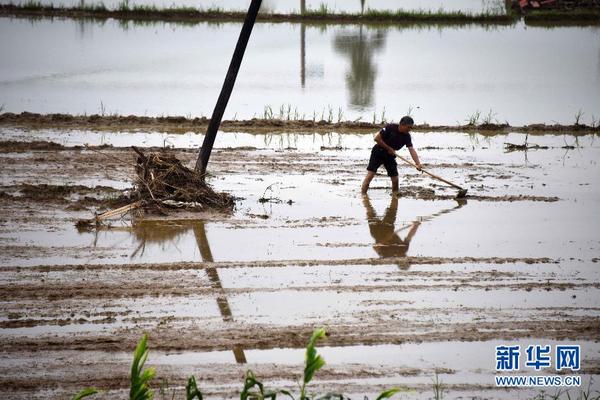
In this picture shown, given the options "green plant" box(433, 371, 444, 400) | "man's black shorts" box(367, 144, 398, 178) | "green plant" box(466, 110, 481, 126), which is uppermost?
"green plant" box(466, 110, 481, 126)

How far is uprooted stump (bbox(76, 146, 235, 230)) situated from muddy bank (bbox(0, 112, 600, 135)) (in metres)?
4.48

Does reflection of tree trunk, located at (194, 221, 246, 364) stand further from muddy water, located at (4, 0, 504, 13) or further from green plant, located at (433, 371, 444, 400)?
muddy water, located at (4, 0, 504, 13)

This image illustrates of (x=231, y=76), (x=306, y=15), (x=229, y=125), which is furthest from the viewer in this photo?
(x=306, y=15)

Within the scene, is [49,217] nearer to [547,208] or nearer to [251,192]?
[251,192]

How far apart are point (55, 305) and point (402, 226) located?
4473 millimetres

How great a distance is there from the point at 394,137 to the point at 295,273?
12.1 ft

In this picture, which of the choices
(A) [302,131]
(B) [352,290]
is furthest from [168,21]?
(B) [352,290]

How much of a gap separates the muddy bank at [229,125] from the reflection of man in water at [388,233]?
4.59m

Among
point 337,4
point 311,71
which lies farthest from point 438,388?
point 337,4

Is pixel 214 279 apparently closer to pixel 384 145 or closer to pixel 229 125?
pixel 384 145

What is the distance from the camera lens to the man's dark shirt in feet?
37.1

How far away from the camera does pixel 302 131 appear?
15383 millimetres

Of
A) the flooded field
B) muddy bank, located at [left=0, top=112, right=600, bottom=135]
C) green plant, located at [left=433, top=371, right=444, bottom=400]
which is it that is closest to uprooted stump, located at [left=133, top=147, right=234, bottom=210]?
the flooded field

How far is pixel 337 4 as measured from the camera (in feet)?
114
